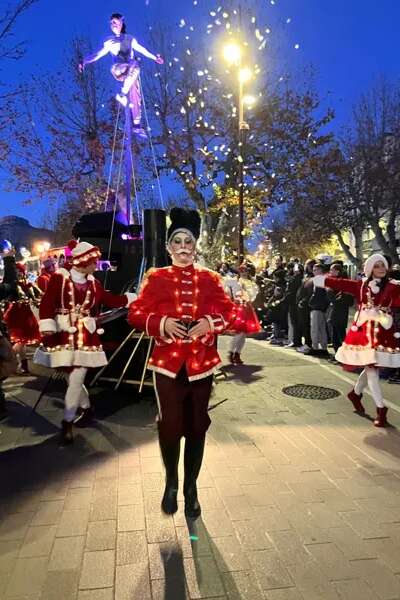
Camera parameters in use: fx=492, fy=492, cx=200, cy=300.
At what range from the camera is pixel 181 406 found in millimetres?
3744

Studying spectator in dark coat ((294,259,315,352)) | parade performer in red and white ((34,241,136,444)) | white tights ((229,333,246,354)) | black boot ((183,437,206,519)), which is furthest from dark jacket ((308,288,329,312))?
black boot ((183,437,206,519))

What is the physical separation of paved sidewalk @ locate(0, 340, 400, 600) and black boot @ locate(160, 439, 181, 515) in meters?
0.08

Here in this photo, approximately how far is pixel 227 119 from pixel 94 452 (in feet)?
62.9

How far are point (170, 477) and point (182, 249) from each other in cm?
177

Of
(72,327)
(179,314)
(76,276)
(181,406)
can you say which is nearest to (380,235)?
(76,276)

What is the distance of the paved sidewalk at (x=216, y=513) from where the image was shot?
9.65 feet

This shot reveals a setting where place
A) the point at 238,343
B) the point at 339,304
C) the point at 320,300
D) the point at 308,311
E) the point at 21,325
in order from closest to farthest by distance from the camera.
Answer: the point at 21,325, the point at 238,343, the point at 339,304, the point at 320,300, the point at 308,311

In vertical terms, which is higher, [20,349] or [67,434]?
[20,349]

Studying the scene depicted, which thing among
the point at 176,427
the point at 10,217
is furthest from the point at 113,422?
the point at 10,217

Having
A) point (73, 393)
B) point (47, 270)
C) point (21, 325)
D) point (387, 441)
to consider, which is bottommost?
point (387, 441)

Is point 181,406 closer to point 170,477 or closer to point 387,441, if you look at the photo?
point 170,477

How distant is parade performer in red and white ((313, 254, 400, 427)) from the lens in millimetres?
5754

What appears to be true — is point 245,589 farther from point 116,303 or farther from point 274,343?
point 274,343

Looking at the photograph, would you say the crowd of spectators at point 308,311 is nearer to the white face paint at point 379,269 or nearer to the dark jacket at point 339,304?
the dark jacket at point 339,304
